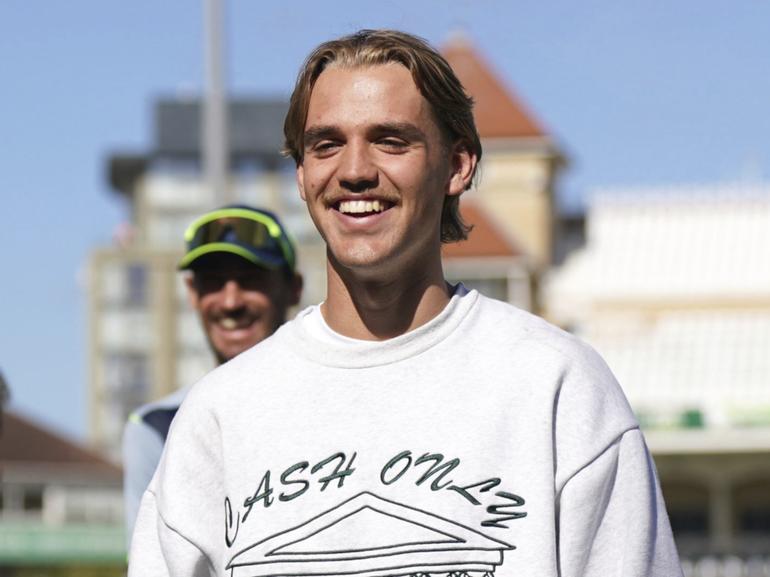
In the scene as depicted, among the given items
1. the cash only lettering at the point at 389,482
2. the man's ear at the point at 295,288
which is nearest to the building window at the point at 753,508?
the man's ear at the point at 295,288

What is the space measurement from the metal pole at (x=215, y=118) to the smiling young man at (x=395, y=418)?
1530 cm

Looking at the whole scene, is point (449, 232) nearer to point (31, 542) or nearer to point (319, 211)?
point (319, 211)

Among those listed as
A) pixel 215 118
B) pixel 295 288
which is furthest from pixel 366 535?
pixel 215 118

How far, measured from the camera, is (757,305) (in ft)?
254

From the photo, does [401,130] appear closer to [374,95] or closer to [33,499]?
[374,95]

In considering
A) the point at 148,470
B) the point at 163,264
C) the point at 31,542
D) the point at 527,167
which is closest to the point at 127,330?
the point at 163,264

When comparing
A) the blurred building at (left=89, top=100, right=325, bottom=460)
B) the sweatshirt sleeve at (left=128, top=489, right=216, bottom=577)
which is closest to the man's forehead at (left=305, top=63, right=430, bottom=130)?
the sweatshirt sleeve at (left=128, top=489, right=216, bottom=577)

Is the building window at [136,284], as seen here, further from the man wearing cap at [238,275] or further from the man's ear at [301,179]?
the man's ear at [301,179]

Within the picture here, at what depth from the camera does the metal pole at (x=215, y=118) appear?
18938mm

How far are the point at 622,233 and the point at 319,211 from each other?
77.9 metres

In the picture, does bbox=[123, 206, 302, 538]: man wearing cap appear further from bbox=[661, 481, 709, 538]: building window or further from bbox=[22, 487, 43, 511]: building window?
bbox=[661, 481, 709, 538]: building window

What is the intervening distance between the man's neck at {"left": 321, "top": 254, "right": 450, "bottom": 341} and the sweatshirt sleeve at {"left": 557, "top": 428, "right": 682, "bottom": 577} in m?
0.37

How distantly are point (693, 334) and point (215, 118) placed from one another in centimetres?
5577

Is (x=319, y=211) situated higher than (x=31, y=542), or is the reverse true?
(x=319, y=211)
